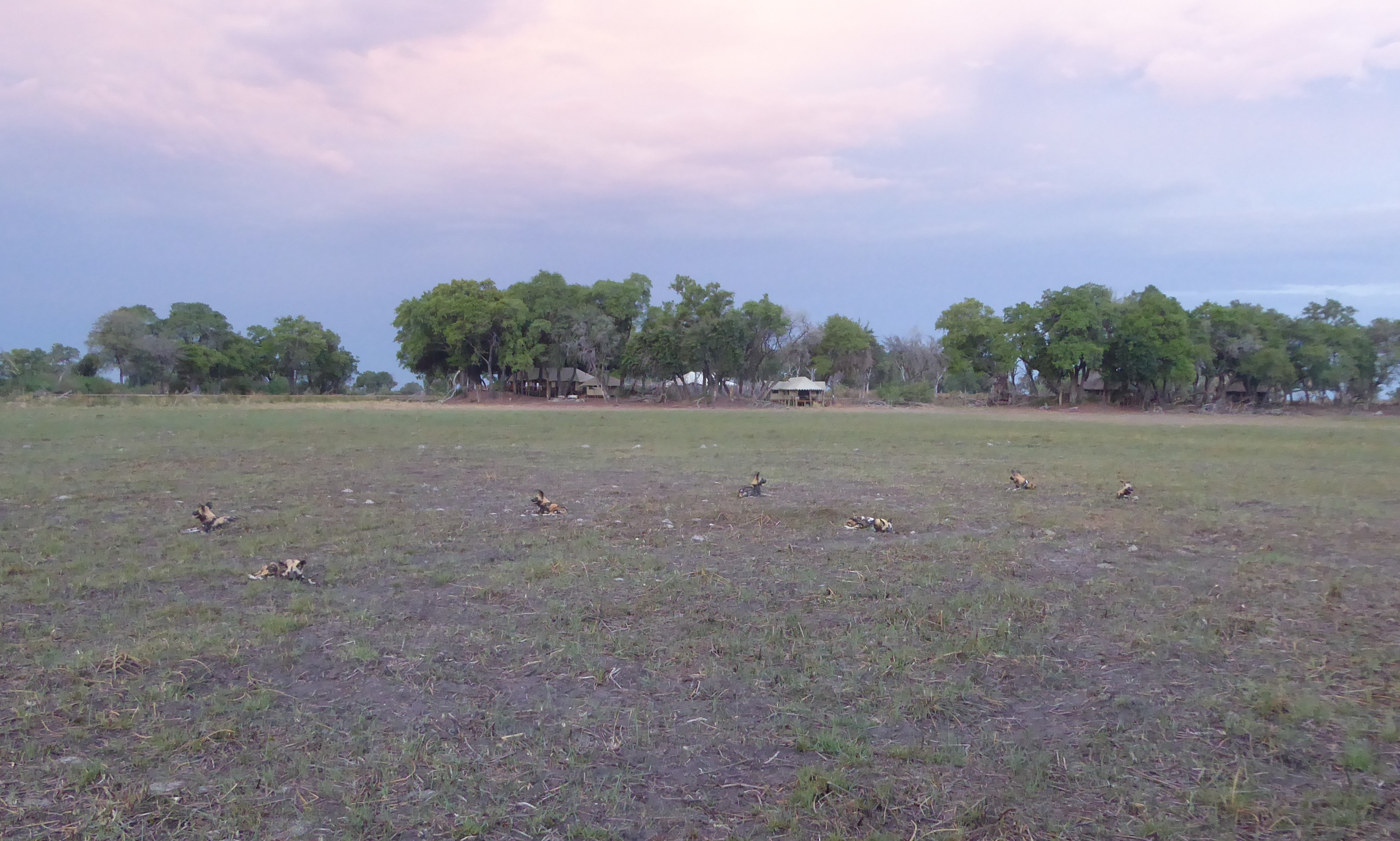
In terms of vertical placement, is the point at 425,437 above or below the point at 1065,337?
below

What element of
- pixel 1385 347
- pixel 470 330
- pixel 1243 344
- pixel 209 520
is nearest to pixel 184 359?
pixel 470 330

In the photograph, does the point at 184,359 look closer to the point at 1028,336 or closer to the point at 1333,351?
the point at 1028,336

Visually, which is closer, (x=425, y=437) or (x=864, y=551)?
(x=864, y=551)

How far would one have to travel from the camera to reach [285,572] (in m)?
7.31

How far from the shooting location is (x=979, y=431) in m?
30.5

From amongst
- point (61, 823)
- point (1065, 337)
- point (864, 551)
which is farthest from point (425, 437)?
point (1065, 337)

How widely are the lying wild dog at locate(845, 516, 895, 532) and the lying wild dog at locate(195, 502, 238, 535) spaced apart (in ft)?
23.3

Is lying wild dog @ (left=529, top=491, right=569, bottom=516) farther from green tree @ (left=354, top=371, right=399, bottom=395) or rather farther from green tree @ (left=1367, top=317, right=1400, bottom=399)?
green tree @ (left=354, top=371, right=399, bottom=395)

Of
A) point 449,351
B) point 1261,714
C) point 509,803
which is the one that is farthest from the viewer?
point 449,351

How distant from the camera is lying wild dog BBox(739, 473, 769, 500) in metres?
12.5

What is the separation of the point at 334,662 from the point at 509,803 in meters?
2.18

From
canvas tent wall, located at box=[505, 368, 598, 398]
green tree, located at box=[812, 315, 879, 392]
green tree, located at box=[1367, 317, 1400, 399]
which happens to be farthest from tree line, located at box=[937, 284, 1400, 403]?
canvas tent wall, located at box=[505, 368, 598, 398]

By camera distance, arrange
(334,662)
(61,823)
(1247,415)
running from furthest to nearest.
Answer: (1247,415), (334,662), (61,823)

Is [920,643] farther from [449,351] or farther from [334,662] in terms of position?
[449,351]
